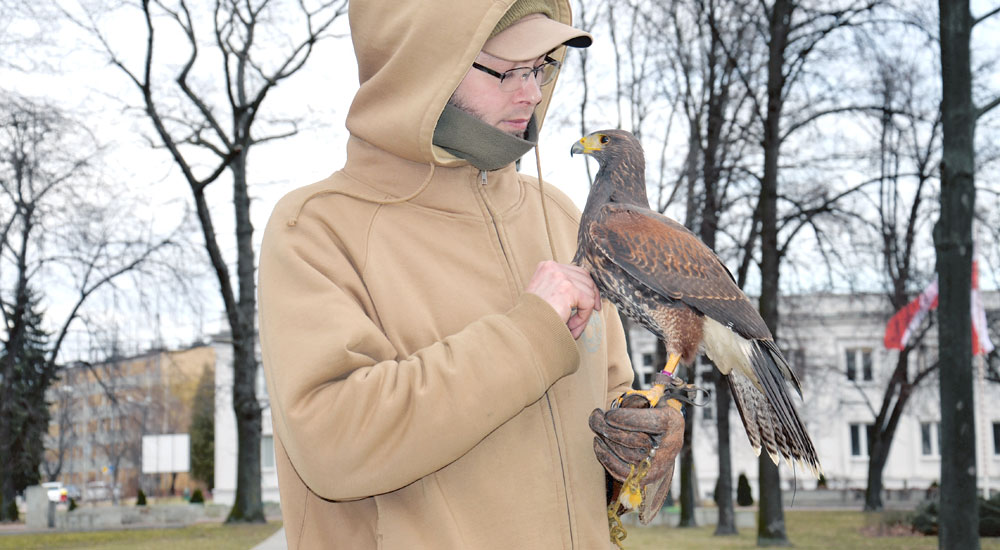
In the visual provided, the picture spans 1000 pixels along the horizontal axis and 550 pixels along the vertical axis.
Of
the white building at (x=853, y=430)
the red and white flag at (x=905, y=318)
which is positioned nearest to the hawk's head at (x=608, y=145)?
the red and white flag at (x=905, y=318)

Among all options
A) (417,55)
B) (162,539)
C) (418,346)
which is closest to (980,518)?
(162,539)

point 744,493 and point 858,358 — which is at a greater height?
point 858,358

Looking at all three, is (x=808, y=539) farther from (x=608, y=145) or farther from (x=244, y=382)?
(x=608, y=145)

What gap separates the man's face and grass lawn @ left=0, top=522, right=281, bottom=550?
13.1m

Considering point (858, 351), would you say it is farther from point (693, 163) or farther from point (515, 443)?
point (515, 443)

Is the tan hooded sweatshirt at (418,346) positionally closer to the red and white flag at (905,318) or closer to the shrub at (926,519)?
the shrub at (926,519)

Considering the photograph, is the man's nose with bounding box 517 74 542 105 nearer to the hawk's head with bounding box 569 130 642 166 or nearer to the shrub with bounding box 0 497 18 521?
the hawk's head with bounding box 569 130 642 166

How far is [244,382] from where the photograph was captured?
21141 millimetres

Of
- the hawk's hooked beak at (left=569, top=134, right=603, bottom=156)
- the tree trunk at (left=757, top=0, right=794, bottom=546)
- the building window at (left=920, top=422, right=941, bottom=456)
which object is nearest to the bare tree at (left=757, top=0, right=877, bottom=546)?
the tree trunk at (left=757, top=0, right=794, bottom=546)

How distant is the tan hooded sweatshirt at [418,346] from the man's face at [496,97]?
0.15 metres

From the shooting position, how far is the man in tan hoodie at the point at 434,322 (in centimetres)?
191

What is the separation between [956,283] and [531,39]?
839 cm

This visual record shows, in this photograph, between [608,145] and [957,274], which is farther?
[957,274]

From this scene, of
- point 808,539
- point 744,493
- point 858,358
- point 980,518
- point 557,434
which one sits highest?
point 557,434
